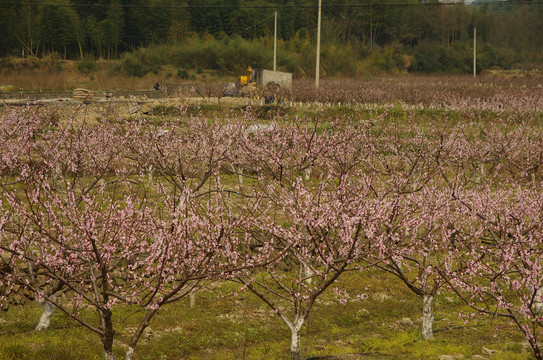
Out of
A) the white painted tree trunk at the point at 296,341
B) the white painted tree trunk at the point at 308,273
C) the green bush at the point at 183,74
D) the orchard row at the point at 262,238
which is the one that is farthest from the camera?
the green bush at the point at 183,74

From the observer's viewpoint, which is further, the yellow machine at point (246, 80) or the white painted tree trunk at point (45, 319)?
the yellow machine at point (246, 80)

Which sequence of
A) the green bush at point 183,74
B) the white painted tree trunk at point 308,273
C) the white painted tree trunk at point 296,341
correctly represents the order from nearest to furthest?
the white painted tree trunk at point 296,341, the white painted tree trunk at point 308,273, the green bush at point 183,74

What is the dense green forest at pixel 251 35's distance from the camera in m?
67.1

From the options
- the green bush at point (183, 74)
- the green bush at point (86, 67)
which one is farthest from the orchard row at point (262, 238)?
the green bush at point (86, 67)

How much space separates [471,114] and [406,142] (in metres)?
9.14

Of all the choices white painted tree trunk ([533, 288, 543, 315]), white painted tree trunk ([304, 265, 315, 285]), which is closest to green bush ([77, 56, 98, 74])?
white painted tree trunk ([304, 265, 315, 285])

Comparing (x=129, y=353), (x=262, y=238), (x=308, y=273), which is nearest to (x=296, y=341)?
(x=129, y=353)

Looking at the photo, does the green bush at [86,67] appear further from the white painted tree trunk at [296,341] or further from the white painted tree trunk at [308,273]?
the white painted tree trunk at [296,341]

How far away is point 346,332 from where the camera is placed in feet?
33.6

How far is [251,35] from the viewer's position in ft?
281

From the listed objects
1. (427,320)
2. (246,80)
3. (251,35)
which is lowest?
(427,320)

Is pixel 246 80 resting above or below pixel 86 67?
below

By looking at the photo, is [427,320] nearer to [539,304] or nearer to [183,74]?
[539,304]

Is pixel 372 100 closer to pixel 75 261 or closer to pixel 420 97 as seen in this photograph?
pixel 420 97
